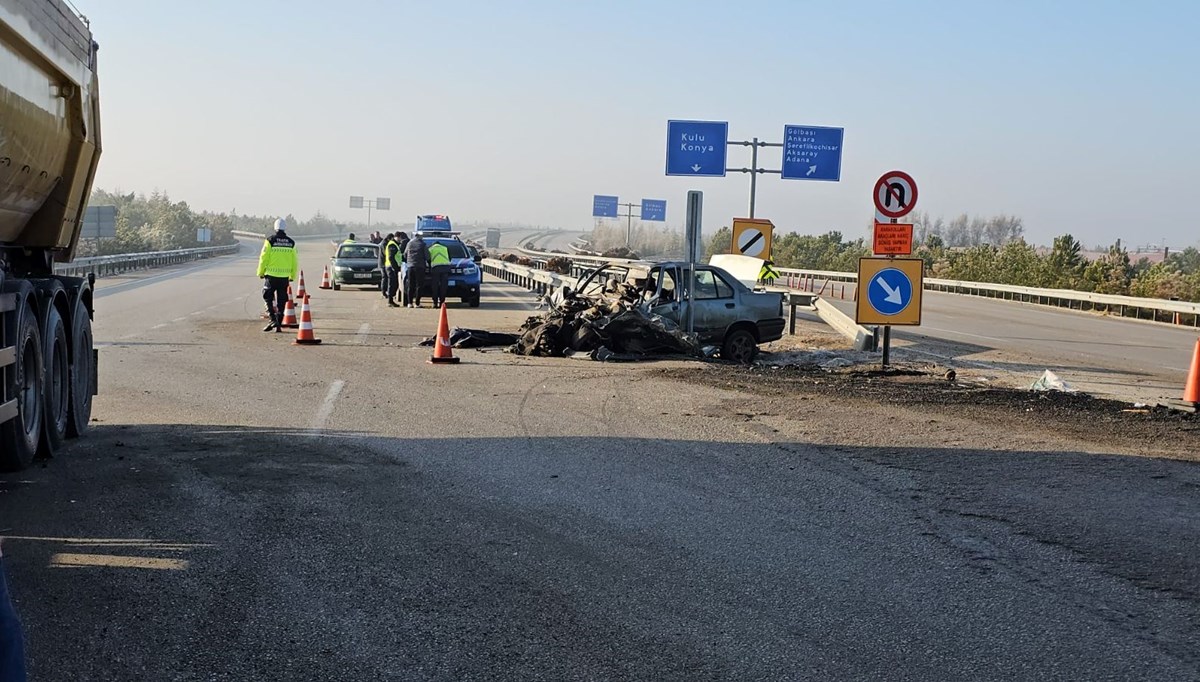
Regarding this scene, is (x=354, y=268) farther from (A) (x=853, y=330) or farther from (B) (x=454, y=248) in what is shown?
(A) (x=853, y=330)

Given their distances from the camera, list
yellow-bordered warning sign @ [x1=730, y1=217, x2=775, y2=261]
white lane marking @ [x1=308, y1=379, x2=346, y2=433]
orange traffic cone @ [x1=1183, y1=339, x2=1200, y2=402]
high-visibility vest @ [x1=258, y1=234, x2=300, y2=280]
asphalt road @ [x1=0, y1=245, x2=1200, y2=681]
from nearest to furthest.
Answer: asphalt road @ [x1=0, y1=245, x2=1200, y2=681]
white lane marking @ [x1=308, y1=379, x2=346, y2=433]
orange traffic cone @ [x1=1183, y1=339, x2=1200, y2=402]
high-visibility vest @ [x1=258, y1=234, x2=300, y2=280]
yellow-bordered warning sign @ [x1=730, y1=217, x2=775, y2=261]

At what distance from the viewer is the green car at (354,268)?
1417 inches

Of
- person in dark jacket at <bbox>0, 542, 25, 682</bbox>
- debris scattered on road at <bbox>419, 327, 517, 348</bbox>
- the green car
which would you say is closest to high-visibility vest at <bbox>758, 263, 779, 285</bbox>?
debris scattered on road at <bbox>419, 327, 517, 348</bbox>

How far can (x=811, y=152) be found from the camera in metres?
34.7

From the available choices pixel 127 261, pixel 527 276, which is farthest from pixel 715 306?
pixel 127 261

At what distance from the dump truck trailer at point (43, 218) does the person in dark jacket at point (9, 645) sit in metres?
5.05

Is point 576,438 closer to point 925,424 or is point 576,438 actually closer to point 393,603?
point 925,424

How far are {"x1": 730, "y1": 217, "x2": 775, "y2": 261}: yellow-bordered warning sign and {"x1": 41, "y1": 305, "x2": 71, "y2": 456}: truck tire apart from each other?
1942cm

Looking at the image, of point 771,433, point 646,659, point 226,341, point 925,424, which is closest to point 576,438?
point 771,433

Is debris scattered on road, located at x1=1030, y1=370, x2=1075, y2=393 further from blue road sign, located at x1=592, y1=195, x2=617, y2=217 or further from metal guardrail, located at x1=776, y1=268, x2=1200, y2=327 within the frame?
blue road sign, located at x1=592, y1=195, x2=617, y2=217

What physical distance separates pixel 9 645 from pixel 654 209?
7484 centimetres

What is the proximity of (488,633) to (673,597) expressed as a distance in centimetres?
98

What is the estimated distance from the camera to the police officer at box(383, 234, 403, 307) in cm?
2977

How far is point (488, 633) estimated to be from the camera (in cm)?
494
